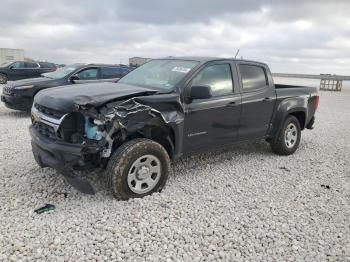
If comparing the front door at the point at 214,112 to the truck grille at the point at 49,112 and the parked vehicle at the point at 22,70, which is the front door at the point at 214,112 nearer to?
the truck grille at the point at 49,112

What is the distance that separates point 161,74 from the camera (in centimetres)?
486

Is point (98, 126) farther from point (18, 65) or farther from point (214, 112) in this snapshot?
point (18, 65)

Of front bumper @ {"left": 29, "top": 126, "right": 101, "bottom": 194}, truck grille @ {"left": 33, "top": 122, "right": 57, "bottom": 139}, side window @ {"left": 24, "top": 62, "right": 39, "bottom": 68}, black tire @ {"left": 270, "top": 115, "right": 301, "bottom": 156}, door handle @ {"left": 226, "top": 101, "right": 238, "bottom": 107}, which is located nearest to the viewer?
front bumper @ {"left": 29, "top": 126, "right": 101, "bottom": 194}

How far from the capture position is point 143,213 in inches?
144

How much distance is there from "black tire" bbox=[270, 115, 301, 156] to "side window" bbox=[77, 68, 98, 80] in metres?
5.90

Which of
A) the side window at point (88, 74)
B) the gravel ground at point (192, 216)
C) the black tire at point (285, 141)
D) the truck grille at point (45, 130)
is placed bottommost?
the gravel ground at point (192, 216)

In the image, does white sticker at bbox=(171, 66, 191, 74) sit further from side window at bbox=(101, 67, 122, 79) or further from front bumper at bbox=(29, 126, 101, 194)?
side window at bbox=(101, 67, 122, 79)

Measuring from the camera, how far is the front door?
4464mm

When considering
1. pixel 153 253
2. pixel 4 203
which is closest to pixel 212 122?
pixel 153 253

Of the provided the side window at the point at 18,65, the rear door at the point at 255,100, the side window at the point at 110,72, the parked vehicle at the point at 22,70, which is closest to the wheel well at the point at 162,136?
the rear door at the point at 255,100

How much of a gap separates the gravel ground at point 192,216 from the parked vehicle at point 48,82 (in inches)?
147

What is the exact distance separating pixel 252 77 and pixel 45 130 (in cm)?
340

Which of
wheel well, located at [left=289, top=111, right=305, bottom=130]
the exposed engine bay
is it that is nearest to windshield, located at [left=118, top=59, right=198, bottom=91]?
the exposed engine bay

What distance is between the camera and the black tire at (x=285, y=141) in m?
6.00
